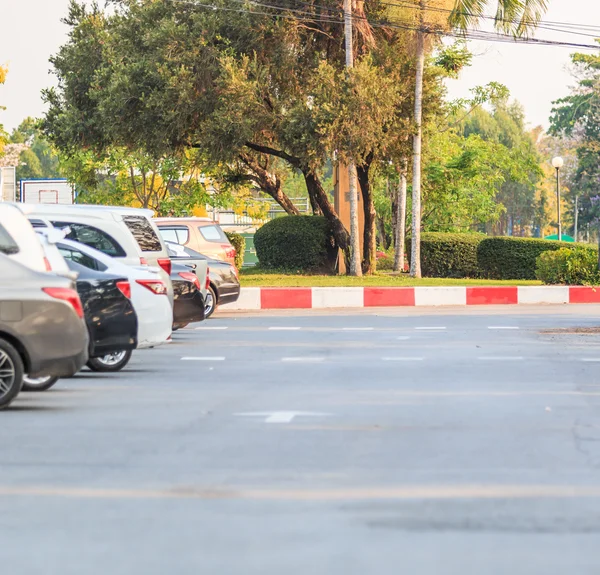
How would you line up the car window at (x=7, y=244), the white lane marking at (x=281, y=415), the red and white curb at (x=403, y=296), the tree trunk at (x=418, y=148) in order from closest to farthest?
the white lane marking at (x=281, y=415)
the car window at (x=7, y=244)
the red and white curb at (x=403, y=296)
the tree trunk at (x=418, y=148)

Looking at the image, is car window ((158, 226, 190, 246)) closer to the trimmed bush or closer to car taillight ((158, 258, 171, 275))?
car taillight ((158, 258, 171, 275))

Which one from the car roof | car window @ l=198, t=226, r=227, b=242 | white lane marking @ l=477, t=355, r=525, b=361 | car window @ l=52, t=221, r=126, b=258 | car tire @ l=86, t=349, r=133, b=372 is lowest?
white lane marking @ l=477, t=355, r=525, b=361

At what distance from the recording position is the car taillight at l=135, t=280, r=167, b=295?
46.1ft

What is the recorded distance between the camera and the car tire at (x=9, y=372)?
10.3 metres

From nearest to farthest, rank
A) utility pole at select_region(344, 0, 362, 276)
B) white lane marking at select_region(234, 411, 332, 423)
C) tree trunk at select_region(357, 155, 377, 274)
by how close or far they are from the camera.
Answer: white lane marking at select_region(234, 411, 332, 423) < utility pole at select_region(344, 0, 362, 276) < tree trunk at select_region(357, 155, 377, 274)

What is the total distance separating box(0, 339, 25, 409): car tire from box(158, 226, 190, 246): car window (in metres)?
13.9

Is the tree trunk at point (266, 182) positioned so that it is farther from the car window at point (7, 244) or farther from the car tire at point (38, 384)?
the car window at point (7, 244)

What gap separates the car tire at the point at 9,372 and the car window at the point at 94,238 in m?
5.08

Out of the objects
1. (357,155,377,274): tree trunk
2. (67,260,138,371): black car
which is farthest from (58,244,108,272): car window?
(357,155,377,274): tree trunk

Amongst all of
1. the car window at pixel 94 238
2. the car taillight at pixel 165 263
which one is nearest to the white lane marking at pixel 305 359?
the car window at pixel 94 238

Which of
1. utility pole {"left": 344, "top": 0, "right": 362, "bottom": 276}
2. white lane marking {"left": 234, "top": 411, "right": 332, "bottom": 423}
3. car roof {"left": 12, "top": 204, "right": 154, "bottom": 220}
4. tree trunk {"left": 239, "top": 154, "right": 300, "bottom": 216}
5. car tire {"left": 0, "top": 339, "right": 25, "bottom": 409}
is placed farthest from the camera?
tree trunk {"left": 239, "top": 154, "right": 300, "bottom": 216}

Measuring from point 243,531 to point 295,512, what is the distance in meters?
0.49

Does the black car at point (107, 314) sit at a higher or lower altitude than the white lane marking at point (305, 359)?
higher

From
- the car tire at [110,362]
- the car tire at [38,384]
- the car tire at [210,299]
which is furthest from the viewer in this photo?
the car tire at [210,299]
